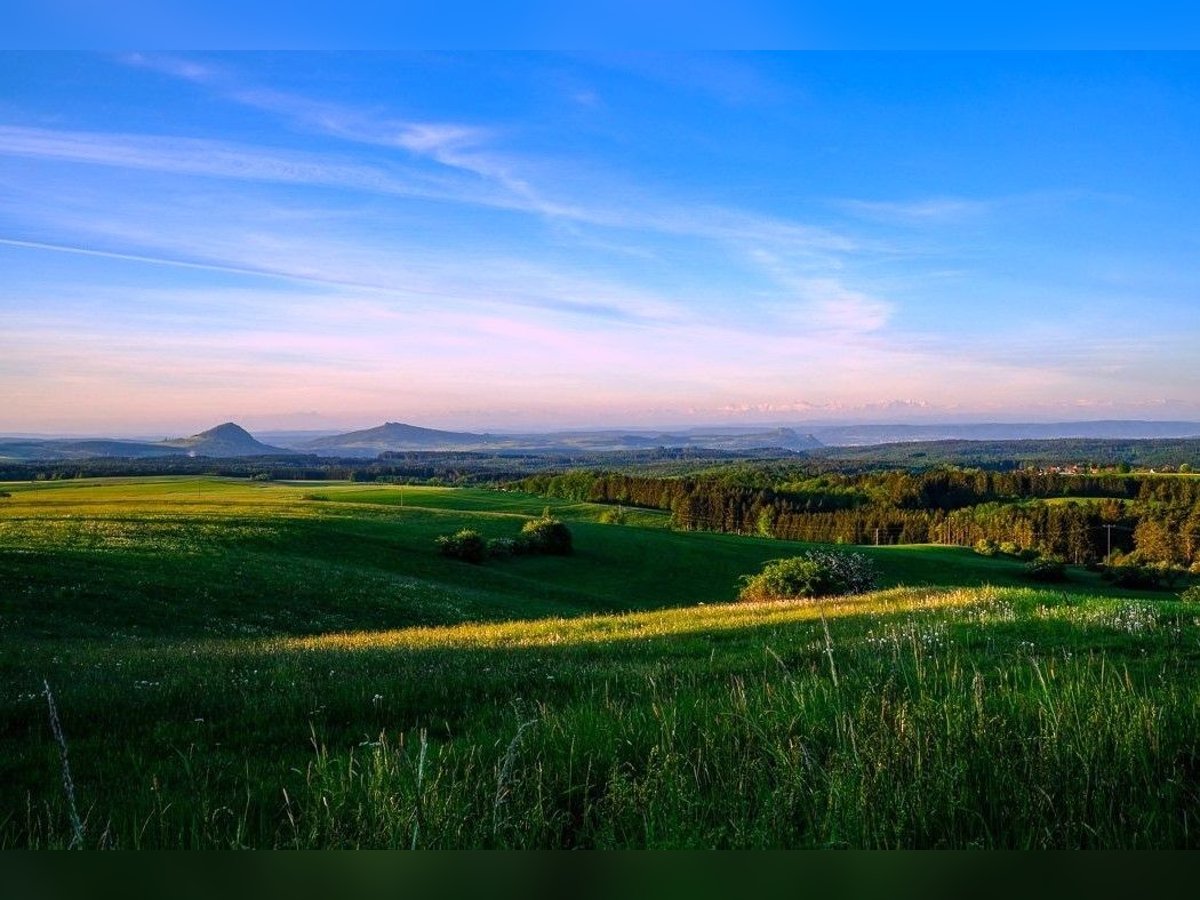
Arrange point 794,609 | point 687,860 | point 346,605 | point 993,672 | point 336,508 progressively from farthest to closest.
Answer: point 336,508
point 346,605
point 794,609
point 993,672
point 687,860

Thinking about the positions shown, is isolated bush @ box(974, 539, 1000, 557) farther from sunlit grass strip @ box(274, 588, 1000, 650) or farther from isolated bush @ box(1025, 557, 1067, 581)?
sunlit grass strip @ box(274, 588, 1000, 650)

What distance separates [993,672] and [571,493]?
455 ft

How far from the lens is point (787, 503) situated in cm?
13500

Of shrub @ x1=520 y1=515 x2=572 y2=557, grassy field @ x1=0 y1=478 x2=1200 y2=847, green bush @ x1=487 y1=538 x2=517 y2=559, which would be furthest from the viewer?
shrub @ x1=520 y1=515 x2=572 y2=557

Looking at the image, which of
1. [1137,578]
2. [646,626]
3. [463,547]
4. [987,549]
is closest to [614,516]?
[987,549]

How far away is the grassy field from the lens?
10.2 feet

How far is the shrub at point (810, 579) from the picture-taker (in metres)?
29.6

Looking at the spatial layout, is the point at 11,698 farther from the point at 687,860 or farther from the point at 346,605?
the point at 346,605

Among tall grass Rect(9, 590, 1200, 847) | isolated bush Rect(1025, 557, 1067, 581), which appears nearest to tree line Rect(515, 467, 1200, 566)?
isolated bush Rect(1025, 557, 1067, 581)

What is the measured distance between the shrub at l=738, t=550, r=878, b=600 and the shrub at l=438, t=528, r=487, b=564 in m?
28.9

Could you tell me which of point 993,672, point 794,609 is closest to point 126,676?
point 993,672

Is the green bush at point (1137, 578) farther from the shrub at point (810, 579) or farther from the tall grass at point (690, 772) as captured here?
the tall grass at point (690, 772)

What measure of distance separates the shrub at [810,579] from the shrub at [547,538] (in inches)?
1357

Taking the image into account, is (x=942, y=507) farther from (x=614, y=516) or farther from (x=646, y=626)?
(x=646, y=626)
